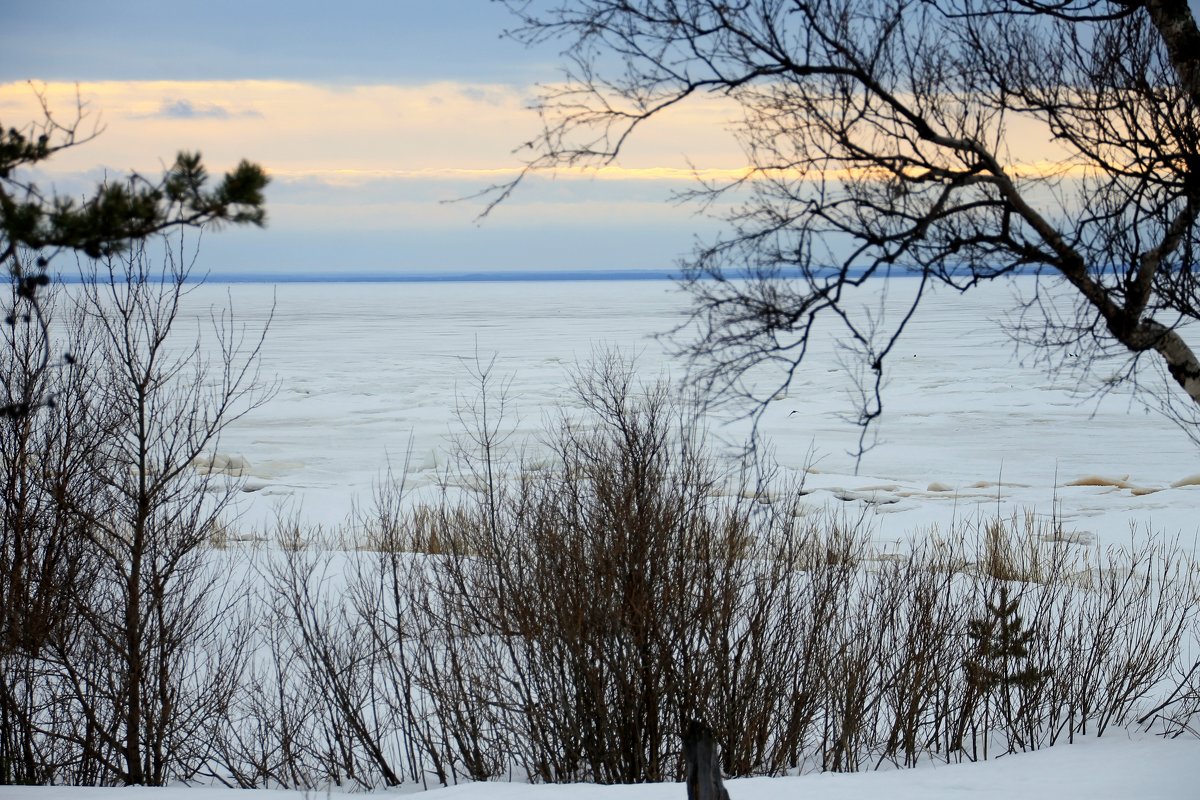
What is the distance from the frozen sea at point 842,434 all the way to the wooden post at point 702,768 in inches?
218

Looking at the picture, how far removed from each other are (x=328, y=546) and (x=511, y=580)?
25.3ft

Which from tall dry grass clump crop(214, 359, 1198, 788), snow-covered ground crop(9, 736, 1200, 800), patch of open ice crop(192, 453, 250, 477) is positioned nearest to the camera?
snow-covered ground crop(9, 736, 1200, 800)

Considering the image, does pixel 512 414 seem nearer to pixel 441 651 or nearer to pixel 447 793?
pixel 441 651

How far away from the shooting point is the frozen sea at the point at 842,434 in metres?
21.1

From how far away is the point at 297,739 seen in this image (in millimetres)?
13539

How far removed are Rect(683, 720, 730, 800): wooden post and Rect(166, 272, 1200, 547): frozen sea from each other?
18.2ft

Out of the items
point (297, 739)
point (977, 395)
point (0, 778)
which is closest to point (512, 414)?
point (977, 395)

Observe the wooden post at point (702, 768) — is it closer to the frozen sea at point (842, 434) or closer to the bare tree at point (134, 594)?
the frozen sea at point (842, 434)

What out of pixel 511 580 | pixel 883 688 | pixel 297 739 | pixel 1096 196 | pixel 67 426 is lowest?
pixel 297 739

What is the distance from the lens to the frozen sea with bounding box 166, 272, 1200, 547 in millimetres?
21125

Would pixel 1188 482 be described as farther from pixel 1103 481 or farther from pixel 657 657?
pixel 657 657

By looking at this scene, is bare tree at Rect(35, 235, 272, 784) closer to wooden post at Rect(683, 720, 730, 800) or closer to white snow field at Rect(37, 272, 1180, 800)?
white snow field at Rect(37, 272, 1180, 800)

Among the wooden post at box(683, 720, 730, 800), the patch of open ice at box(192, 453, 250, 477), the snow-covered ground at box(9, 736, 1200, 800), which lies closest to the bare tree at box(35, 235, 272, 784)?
the snow-covered ground at box(9, 736, 1200, 800)

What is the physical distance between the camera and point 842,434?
28422 mm
